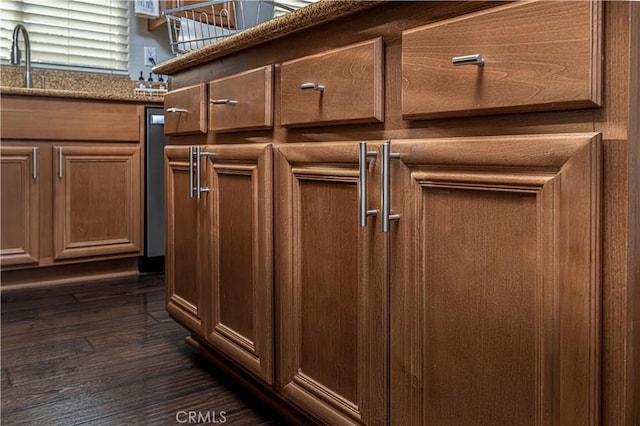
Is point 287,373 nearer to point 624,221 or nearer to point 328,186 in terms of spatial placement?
point 328,186

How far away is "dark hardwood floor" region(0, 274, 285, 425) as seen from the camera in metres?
1.29

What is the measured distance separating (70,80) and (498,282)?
9.72 feet

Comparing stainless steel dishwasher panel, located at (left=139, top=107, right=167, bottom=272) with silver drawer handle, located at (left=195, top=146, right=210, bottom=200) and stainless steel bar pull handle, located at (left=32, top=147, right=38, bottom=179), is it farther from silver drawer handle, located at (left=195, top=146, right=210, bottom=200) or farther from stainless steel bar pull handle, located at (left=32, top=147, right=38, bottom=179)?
silver drawer handle, located at (left=195, top=146, right=210, bottom=200)

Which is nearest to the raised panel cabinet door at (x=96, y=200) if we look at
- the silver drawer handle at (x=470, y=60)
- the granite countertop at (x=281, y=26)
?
the granite countertop at (x=281, y=26)

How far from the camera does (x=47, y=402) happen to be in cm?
135

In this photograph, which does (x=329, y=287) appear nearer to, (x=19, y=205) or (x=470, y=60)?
(x=470, y=60)

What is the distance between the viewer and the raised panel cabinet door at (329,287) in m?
0.92

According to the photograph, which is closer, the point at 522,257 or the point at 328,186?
the point at 522,257

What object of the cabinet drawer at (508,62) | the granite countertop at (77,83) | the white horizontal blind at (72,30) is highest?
the white horizontal blind at (72,30)

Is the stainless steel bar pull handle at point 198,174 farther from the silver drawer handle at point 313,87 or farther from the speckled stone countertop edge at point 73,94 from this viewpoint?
the speckled stone countertop edge at point 73,94

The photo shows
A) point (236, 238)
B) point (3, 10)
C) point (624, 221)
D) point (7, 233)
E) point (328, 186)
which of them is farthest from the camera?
point (3, 10)

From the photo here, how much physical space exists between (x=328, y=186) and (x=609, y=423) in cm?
58

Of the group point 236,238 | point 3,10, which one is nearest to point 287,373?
point 236,238

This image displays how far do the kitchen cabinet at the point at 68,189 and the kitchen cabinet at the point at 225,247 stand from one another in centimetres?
111
